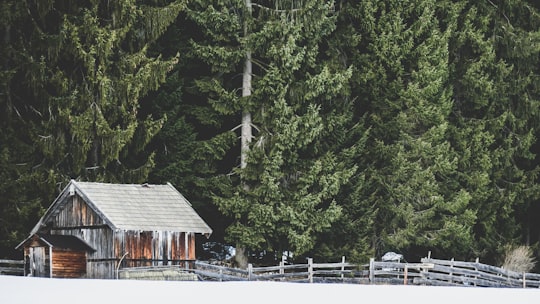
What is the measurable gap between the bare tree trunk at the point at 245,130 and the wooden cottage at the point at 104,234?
15.3ft

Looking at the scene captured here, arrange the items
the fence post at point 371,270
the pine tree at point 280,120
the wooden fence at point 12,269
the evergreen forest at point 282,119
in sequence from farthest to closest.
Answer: the pine tree at point 280,120, the evergreen forest at point 282,119, the fence post at point 371,270, the wooden fence at point 12,269

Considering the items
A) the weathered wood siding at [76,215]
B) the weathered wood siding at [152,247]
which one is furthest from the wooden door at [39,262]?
the weathered wood siding at [152,247]

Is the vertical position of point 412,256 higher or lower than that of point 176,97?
lower

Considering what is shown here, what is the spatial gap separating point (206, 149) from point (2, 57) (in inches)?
330

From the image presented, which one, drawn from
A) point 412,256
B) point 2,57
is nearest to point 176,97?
point 2,57

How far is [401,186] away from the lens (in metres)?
57.1

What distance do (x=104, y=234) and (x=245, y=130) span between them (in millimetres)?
9036

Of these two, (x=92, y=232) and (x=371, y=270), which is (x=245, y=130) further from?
(x=92, y=232)

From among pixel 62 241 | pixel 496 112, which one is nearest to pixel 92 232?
pixel 62 241

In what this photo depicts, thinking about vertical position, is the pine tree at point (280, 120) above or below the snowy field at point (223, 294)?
above

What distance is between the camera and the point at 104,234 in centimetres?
4966

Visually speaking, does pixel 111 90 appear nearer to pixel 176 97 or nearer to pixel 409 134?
pixel 176 97

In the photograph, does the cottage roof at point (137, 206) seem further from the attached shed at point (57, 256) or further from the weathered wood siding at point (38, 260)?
the attached shed at point (57, 256)

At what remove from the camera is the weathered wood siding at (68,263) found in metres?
49.6
